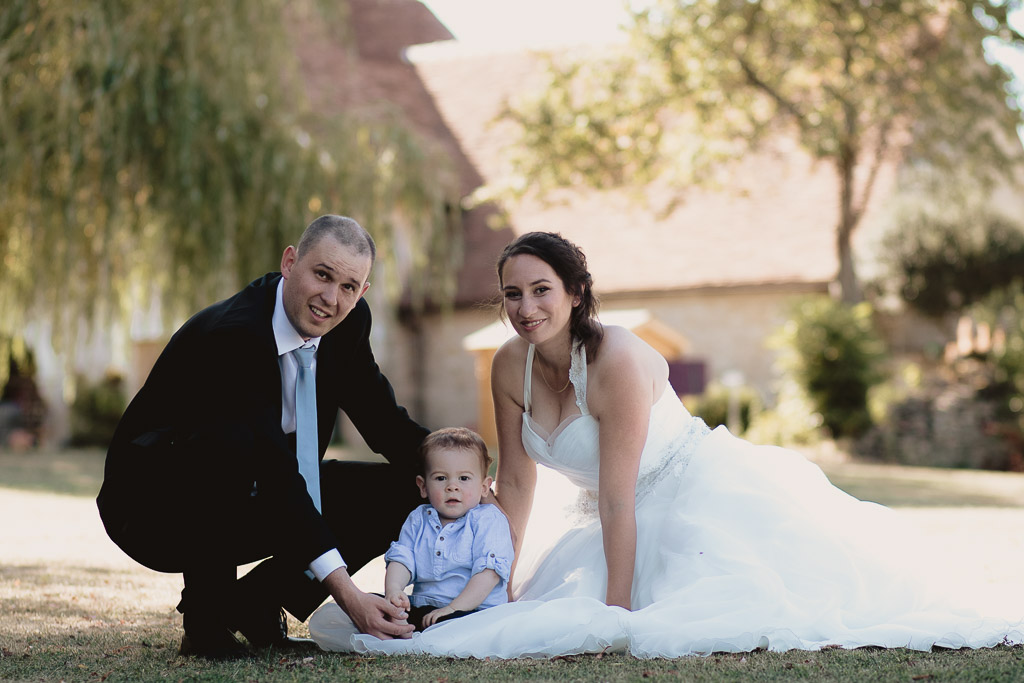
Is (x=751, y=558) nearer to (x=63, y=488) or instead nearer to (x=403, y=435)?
(x=403, y=435)

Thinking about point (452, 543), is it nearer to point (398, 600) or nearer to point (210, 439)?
point (398, 600)

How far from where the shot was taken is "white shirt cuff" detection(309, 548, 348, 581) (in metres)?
3.28

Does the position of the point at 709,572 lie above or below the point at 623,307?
below

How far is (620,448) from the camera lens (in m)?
3.73

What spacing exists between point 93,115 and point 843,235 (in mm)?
10797

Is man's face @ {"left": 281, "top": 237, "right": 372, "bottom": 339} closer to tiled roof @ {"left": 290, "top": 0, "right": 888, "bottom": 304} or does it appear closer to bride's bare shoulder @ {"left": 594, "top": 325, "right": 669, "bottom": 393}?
bride's bare shoulder @ {"left": 594, "top": 325, "right": 669, "bottom": 393}

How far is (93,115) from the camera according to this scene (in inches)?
377

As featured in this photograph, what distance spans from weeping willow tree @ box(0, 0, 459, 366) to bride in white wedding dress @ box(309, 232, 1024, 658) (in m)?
6.54

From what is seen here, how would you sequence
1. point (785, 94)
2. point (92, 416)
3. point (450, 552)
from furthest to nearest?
point (92, 416)
point (785, 94)
point (450, 552)

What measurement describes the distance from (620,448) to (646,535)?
1.23 feet

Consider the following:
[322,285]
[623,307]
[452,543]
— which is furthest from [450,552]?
[623,307]

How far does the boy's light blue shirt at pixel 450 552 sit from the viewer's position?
3641mm

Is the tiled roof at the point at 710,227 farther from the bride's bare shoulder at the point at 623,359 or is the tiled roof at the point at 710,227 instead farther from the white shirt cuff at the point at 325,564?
the white shirt cuff at the point at 325,564

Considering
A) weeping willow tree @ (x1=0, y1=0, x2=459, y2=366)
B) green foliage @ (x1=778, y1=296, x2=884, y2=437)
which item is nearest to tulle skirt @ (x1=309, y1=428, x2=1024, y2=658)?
weeping willow tree @ (x1=0, y1=0, x2=459, y2=366)
